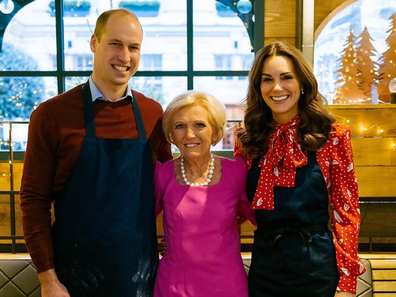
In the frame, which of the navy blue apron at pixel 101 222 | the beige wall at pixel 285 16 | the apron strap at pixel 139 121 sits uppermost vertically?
the beige wall at pixel 285 16

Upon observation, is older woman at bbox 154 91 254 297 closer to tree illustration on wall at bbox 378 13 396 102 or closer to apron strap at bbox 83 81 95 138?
apron strap at bbox 83 81 95 138

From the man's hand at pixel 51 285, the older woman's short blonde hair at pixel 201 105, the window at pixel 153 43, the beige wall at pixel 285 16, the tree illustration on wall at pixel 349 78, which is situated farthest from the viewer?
the window at pixel 153 43

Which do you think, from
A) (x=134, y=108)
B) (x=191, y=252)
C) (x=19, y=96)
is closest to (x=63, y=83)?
(x=19, y=96)

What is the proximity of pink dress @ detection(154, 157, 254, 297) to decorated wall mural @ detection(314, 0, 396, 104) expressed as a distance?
2214mm

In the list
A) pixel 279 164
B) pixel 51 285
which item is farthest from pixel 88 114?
pixel 279 164

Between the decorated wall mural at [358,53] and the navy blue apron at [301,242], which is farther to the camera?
the decorated wall mural at [358,53]

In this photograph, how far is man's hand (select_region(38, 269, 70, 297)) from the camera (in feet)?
5.30

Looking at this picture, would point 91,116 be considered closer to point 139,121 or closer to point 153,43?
point 139,121

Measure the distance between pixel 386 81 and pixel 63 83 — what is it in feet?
8.69

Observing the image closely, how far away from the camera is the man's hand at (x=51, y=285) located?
1.61m

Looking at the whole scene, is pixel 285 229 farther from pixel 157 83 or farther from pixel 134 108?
pixel 157 83

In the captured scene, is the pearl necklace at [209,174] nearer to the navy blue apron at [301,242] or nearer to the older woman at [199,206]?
the older woman at [199,206]

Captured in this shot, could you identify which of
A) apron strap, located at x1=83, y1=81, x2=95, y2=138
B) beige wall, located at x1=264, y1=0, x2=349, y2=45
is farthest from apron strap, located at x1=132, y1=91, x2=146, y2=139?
beige wall, located at x1=264, y1=0, x2=349, y2=45

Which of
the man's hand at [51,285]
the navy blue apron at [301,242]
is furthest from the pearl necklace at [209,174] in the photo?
the man's hand at [51,285]
